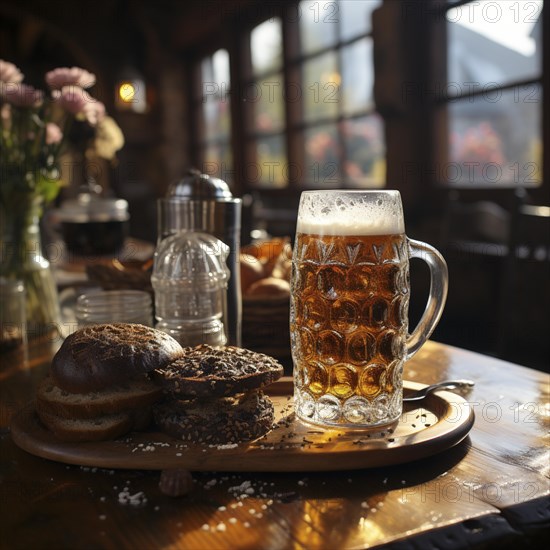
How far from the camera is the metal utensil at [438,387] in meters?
0.99

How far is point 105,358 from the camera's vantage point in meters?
0.85

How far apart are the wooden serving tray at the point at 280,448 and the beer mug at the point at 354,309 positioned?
0.04 meters

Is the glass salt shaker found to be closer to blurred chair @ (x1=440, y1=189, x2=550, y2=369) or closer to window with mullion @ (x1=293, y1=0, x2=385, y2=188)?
blurred chair @ (x1=440, y1=189, x2=550, y2=369)

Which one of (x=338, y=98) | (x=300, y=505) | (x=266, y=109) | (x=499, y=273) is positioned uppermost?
(x=266, y=109)

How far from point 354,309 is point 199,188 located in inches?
21.5

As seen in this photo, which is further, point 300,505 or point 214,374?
point 214,374

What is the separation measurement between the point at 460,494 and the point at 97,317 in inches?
31.9

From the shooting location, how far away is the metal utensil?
99cm

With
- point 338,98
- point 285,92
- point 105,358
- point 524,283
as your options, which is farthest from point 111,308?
point 285,92

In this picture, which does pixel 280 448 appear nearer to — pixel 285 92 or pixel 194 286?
pixel 194 286

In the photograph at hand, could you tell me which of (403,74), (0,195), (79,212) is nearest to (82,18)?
(403,74)

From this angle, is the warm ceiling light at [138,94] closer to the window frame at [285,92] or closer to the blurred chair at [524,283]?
the window frame at [285,92]

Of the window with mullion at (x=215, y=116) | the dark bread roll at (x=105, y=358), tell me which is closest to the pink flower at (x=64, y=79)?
the dark bread roll at (x=105, y=358)

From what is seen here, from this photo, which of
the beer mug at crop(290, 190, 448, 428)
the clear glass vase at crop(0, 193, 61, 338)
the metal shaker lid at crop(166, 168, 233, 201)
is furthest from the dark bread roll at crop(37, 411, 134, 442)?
the clear glass vase at crop(0, 193, 61, 338)
